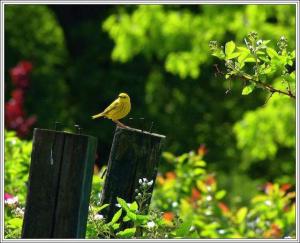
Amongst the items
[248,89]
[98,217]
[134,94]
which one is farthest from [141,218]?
[134,94]

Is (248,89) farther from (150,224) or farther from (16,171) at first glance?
(16,171)

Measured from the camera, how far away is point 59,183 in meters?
3.07

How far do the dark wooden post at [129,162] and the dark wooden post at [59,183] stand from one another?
0.39 m

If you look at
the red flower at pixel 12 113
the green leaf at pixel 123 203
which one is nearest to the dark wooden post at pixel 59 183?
the green leaf at pixel 123 203

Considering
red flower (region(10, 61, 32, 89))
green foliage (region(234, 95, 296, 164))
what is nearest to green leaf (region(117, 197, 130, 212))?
green foliage (region(234, 95, 296, 164))

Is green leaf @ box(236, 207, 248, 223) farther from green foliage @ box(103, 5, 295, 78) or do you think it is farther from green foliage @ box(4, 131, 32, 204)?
green foliage @ box(103, 5, 295, 78)

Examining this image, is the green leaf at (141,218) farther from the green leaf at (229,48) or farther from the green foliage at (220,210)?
the green foliage at (220,210)

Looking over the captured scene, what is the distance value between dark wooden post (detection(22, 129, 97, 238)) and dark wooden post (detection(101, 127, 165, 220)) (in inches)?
15.2

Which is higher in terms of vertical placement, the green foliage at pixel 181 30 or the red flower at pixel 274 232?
the green foliage at pixel 181 30

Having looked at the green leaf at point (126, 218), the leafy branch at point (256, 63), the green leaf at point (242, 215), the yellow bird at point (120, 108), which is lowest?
the green leaf at point (242, 215)

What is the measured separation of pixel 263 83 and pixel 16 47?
13.4 metres

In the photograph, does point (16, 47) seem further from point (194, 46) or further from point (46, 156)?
point (46, 156)

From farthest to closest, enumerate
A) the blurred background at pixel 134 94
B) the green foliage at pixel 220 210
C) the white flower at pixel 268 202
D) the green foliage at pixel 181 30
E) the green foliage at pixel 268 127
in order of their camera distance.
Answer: the blurred background at pixel 134 94 → the green foliage at pixel 181 30 → the green foliage at pixel 268 127 → the white flower at pixel 268 202 → the green foliage at pixel 220 210

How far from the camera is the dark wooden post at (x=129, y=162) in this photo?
3475 millimetres
